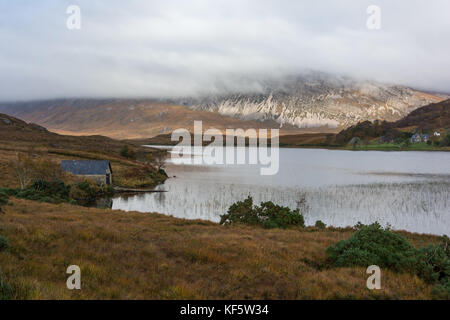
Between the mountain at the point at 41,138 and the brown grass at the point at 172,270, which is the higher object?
the mountain at the point at 41,138

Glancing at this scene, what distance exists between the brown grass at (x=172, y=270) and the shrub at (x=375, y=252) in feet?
2.41

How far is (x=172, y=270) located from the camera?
980cm

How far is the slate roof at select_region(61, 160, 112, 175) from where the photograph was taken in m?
58.3

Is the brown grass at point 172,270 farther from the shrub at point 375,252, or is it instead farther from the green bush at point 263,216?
the green bush at point 263,216

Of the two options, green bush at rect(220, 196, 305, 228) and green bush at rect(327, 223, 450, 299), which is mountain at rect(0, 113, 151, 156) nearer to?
green bush at rect(220, 196, 305, 228)

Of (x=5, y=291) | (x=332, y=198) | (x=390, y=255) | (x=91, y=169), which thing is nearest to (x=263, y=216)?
(x=390, y=255)

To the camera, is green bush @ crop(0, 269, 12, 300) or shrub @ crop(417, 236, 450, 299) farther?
shrub @ crop(417, 236, 450, 299)

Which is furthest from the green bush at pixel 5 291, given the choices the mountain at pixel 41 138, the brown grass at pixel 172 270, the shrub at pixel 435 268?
the mountain at pixel 41 138

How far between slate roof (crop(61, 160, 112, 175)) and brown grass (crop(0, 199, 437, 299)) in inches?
1866

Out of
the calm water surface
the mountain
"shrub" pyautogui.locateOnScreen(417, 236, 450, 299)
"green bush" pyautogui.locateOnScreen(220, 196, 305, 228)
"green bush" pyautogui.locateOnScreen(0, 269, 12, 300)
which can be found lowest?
the calm water surface

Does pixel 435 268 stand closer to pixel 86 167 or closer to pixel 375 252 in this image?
pixel 375 252

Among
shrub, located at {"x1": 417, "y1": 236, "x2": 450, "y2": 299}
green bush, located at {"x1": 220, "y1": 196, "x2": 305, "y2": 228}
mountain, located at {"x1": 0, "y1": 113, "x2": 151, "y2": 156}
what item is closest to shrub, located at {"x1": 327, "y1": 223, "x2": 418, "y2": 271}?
shrub, located at {"x1": 417, "y1": 236, "x2": 450, "y2": 299}

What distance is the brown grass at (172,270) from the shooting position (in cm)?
796

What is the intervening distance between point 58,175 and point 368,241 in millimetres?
53857
